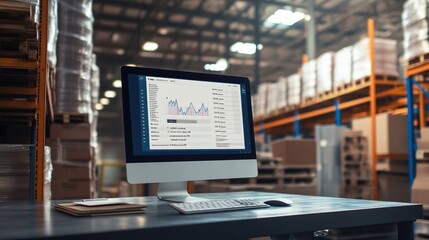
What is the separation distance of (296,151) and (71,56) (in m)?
5.16

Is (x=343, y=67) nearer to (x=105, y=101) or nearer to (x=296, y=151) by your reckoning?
(x=296, y=151)

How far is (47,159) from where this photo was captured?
12.3ft

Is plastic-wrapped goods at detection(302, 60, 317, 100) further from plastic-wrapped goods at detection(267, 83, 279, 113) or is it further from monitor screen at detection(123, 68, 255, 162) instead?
monitor screen at detection(123, 68, 255, 162)

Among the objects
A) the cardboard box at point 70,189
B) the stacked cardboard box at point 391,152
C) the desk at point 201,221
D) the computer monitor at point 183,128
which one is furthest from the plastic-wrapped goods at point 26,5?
the stacked cardboard box at point 391,152

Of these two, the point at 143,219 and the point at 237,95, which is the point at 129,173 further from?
the point at 237,95

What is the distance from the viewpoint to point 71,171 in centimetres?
480

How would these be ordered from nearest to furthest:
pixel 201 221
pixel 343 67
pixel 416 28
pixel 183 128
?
pixel 201 221, pixel 183 128, pixel 416 28, pixel 343 67

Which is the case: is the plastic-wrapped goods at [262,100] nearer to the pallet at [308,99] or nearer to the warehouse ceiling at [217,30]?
the pallet at [308,99]

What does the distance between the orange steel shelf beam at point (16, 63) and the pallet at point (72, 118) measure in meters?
1.68

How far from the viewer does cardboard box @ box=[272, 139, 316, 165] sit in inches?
348

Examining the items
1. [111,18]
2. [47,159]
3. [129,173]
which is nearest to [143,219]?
[129,173]

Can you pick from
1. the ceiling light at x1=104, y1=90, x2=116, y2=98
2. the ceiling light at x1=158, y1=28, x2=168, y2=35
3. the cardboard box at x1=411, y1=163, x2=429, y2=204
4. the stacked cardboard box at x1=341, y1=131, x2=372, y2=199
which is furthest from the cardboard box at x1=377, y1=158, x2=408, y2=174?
the ceiling light at x1=104, y1=90, x2=116, y2=98

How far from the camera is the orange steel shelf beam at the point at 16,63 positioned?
334cm

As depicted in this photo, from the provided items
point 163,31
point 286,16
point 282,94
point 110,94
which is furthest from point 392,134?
point 110,94
